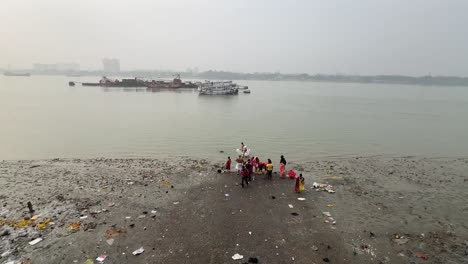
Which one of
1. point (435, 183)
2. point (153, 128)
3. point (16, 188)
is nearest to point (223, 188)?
point (16, 188)

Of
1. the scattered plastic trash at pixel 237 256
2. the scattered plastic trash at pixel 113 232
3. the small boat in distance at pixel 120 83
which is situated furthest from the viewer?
the small boat in distance at pixel 120 83

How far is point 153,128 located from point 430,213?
3010 cm

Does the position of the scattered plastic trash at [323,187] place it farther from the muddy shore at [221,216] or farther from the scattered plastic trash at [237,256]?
the scattered plastic trash at [237,256]

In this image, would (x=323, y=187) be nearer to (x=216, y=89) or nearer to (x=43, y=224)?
(x=43, y=224)

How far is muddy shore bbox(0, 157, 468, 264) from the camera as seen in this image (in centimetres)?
1059

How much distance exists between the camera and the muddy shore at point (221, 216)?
417 inches

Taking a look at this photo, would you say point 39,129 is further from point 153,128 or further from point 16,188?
point 16,188

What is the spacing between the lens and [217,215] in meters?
13.2

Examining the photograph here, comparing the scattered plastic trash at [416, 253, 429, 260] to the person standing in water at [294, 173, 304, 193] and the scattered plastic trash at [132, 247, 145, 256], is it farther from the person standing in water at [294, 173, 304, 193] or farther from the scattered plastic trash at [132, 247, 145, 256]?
the scattered plastic trash at [132, 247, 145, 256]

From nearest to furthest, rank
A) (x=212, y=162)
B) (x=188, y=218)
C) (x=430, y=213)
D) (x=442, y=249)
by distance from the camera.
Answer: (x=442, y=249) → (x=188, y=218) → (x=430, y=213) → (x=212, y=162)

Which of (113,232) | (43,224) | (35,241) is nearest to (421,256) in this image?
(113,232)

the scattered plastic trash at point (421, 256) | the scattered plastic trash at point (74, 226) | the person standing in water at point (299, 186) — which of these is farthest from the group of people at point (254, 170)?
the scattered plastic trash at point (74, 226)

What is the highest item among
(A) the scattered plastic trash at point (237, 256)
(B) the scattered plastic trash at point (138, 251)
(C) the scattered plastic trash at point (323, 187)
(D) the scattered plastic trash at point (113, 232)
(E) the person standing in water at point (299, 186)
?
(E) the person standing in water at point (299, 186)

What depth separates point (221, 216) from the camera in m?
13.1
